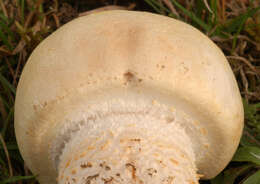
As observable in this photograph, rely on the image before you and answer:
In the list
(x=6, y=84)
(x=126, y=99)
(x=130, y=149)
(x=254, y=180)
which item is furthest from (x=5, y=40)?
(x=254, y=180)

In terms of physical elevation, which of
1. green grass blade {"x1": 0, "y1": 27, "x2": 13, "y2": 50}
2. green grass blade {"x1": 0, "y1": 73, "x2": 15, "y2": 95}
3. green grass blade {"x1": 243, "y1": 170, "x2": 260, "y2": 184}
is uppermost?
green grass blade {"x1": 0, "y1": 27, "x2": 13, "y2": 50}

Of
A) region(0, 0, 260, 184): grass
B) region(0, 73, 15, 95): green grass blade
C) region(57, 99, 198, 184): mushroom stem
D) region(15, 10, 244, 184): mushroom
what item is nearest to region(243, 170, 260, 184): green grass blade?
region(0, 0, 260, 184): grass

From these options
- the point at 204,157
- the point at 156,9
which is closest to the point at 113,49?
the point at 204,157

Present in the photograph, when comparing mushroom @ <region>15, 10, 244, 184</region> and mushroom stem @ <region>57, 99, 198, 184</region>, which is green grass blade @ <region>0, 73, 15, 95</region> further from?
mushroom stem @ <region>57, 99, 198, 184</region>

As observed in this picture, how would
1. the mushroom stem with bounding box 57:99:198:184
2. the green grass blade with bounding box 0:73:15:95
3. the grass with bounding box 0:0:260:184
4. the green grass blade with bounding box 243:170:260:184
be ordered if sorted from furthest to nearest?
the green grass blade with bounding box 0:73:15:95 → the grass with bounding box 0:0:260:184 → the green grass blade with bounding box 243:170:260:184 → the mushroom stem with bounding box 57:99:198:184

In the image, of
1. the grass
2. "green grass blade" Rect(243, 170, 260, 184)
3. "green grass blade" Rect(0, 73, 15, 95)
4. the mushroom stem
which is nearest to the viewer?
the mushroom stem

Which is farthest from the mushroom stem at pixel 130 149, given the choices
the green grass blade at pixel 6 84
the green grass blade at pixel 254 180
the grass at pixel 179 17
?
the green grass blade at pixel 6 84

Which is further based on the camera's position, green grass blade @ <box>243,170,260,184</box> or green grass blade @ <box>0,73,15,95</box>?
green grass blade @ <box>0,73,15,95</box>
